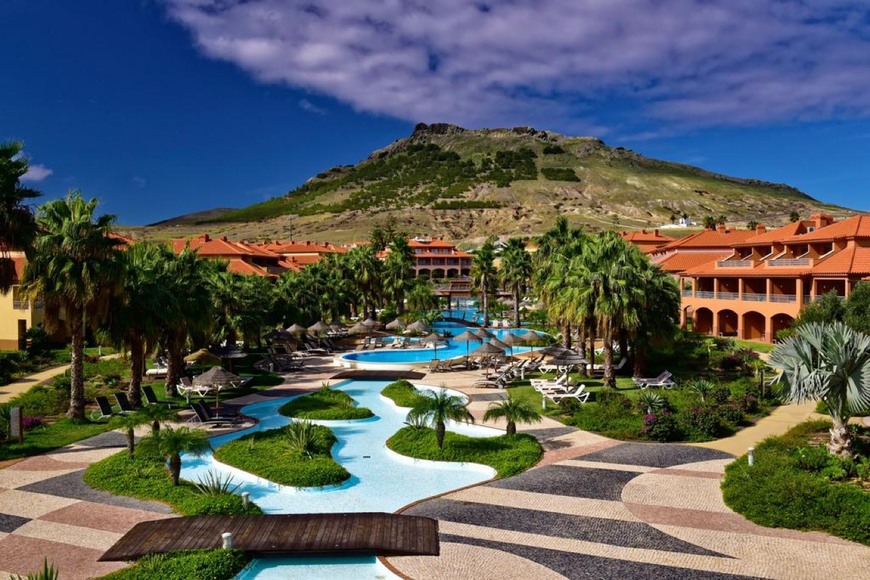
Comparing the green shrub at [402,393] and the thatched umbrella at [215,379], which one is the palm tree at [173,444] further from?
the green shrub at [402,393]

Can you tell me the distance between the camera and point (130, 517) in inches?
523

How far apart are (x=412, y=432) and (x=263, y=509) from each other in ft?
21.8

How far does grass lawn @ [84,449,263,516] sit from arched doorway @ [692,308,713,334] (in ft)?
136

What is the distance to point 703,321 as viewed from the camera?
46.8 metres

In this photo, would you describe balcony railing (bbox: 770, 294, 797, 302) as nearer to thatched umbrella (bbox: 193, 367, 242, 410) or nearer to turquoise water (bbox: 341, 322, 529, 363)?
turquoise water (bbox: 341, 322, 529, 363)

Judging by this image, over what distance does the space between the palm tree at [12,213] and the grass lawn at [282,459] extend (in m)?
8.90

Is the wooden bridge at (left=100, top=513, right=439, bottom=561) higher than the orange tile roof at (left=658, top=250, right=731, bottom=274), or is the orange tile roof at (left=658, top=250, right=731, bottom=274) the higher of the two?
the orange tile roof at (left=658, top=250, right=731, bottom=274)

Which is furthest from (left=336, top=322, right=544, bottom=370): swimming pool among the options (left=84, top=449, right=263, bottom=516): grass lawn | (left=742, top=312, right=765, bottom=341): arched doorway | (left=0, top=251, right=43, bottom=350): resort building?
(left=84, top=449, right=263, bottom=516): grass lawn

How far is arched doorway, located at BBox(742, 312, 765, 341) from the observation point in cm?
4125

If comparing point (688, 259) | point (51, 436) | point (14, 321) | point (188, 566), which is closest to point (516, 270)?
point (688, 259)

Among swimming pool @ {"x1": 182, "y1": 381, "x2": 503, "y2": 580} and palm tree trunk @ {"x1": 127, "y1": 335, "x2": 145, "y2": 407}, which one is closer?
swimming pool @ {"x1": 182, "y1": 381, "x2": 503, "y2": 580}

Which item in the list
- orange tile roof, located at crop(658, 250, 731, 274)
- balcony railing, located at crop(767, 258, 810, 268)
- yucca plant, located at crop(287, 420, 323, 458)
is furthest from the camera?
orange tile roof, located at crop(658, 250, 731, 274)

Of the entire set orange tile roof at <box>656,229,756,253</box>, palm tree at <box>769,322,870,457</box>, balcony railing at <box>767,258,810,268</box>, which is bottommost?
palm tree at <box>769,322,870,457</box>

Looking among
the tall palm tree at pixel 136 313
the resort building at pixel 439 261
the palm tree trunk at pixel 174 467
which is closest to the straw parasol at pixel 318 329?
the tall palm tree at pixel 136 313
